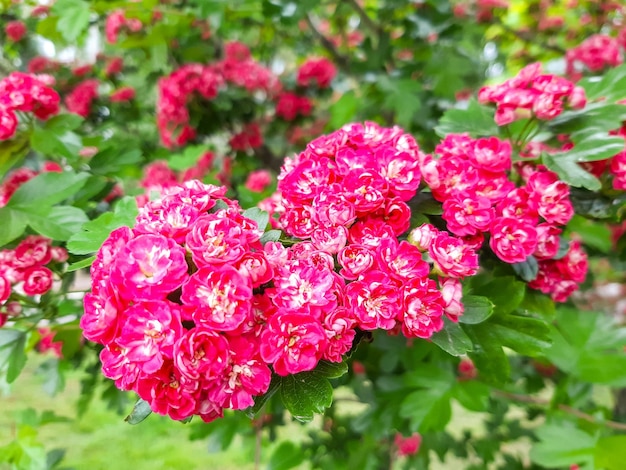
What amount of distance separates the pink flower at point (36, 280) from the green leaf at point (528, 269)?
968 millimetres

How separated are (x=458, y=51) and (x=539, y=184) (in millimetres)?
1640

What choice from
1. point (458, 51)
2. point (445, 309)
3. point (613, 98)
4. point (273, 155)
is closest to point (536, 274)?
point (445, 309)

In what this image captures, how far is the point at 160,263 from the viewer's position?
71 centimetres

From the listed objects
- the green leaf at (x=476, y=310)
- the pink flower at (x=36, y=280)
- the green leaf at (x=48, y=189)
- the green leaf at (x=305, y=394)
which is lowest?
the green leaf at (x=476, y=310)

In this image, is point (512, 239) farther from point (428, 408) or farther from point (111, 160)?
point (111, 160)

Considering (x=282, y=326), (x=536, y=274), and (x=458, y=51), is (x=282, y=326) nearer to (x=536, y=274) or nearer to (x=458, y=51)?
(x=536, y=274)

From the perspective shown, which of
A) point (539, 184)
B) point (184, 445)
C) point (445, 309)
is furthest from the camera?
point (184, 445)

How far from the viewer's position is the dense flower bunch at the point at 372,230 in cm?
78

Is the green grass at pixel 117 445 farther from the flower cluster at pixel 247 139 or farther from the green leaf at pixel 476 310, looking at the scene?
the green leaf at pixel 476 310

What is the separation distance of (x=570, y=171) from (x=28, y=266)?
1109 millimetres

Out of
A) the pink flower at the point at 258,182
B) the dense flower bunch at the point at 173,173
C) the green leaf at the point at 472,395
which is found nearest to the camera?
the green leaf at the point at 472,395

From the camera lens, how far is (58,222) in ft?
3.56

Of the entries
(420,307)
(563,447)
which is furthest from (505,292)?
(563,447)

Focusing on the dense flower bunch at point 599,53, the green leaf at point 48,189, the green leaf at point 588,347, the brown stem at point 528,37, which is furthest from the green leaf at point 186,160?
the brown stem at point 528,37
